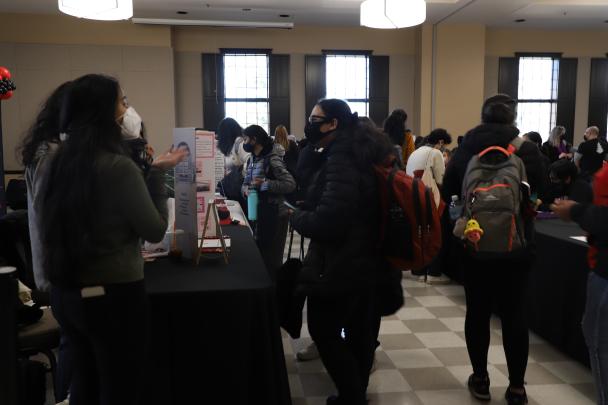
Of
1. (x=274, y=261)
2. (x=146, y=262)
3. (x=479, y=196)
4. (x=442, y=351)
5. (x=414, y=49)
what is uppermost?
(x=414, y=49)

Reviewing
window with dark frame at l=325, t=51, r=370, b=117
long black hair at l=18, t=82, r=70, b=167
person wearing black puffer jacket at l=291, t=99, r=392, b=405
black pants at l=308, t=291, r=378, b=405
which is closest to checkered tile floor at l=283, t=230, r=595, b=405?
black pants at l=308, t=291, r=378, b=405

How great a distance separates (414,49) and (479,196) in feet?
29.7

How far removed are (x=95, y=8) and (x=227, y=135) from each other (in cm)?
154

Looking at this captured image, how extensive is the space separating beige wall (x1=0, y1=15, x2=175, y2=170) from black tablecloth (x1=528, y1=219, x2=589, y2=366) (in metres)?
7.86

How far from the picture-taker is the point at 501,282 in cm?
242

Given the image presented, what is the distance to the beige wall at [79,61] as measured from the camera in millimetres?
9320

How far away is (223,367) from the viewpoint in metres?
2.01

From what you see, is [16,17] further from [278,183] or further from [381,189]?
[381,189]

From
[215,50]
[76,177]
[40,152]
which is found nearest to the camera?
[76,177]

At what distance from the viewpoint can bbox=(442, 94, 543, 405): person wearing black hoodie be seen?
240 cm

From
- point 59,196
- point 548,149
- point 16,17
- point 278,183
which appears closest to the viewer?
point 59,196

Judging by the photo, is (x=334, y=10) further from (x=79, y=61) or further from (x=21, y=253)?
(x=21, y=253)

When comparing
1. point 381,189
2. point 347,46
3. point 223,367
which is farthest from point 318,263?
point 347,46

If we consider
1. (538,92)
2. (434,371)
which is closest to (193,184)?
(434,371)
